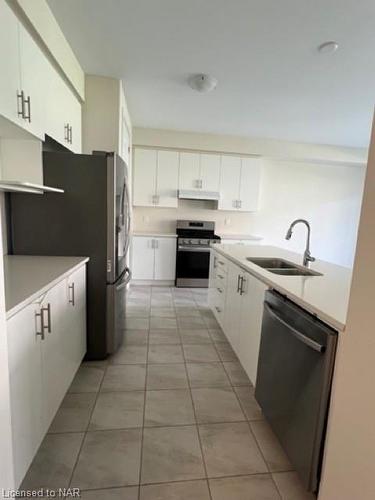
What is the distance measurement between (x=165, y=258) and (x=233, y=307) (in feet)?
8.07

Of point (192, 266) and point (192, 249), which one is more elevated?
point (192, 249)

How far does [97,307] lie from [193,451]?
4.22 ft

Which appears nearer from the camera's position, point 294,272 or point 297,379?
point 297,379

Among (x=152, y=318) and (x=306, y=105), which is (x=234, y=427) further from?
(x=306, y=105)

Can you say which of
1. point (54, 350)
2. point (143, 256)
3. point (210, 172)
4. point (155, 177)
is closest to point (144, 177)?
point (155, 177)

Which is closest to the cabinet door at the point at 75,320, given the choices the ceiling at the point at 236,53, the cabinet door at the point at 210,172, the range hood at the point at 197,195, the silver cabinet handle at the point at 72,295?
the silver cabinet handle at the point at 72,295

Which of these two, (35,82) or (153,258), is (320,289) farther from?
(153,258)

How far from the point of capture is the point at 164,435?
1.66 meters

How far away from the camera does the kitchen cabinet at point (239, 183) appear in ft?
16.4

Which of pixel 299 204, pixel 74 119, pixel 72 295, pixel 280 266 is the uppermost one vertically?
pixel 74 119

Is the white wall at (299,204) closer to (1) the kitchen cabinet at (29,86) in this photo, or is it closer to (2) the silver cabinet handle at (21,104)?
(1) the kitchen cabinet at (29,86)

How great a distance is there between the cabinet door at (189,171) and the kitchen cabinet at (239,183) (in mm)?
456

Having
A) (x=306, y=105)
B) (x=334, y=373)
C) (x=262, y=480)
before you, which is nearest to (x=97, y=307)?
(x=262, y=480)

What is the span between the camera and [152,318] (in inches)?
134
